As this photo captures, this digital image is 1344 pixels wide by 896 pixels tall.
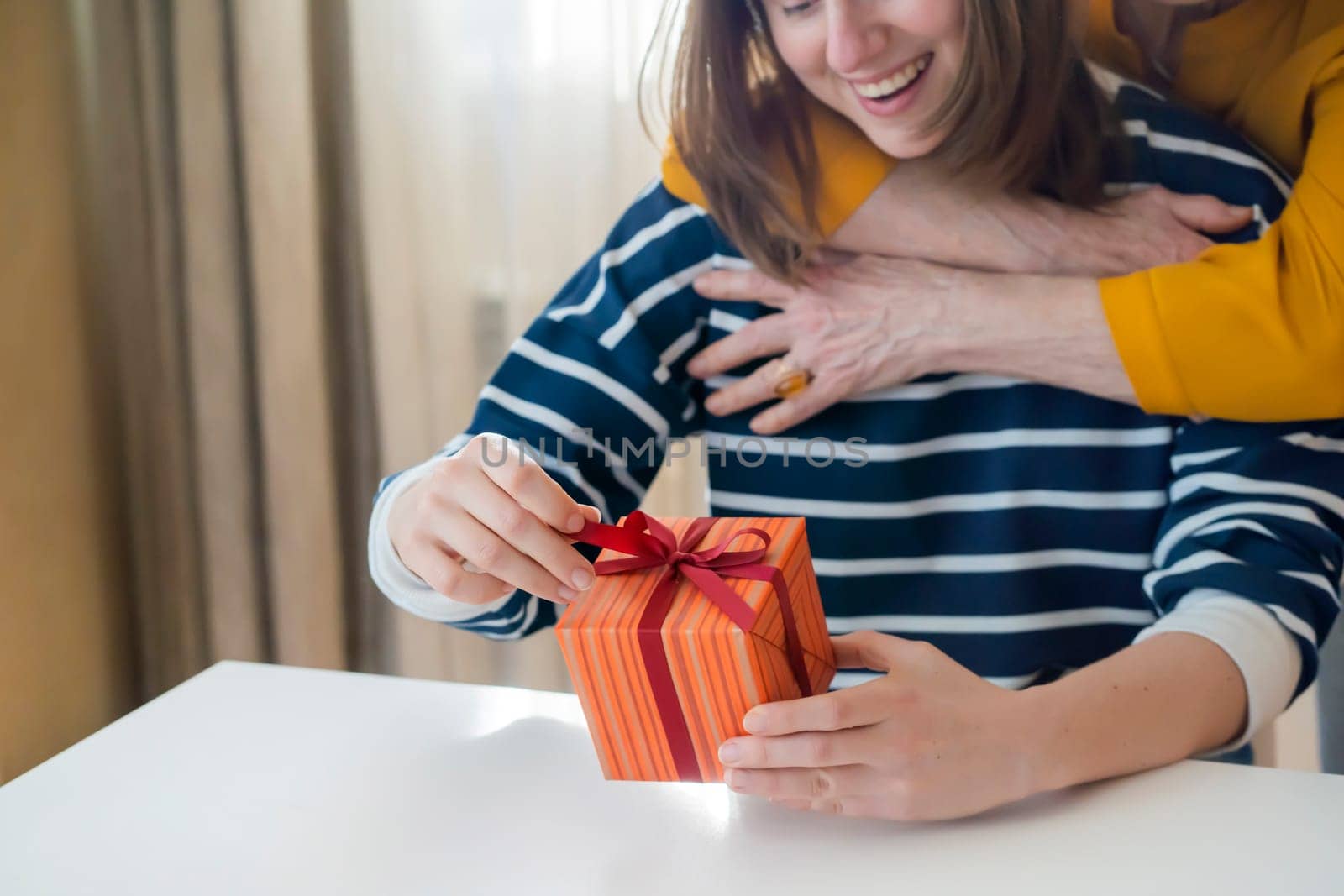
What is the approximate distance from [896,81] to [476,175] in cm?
62

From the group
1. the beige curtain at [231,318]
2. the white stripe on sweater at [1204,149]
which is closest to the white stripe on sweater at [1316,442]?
the white stripe on sweater at [1204,149]

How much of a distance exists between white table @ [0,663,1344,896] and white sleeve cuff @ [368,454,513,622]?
0.13m

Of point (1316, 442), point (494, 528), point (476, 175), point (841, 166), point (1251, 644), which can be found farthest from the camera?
point (476, 175)

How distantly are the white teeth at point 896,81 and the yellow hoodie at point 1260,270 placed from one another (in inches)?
6.2

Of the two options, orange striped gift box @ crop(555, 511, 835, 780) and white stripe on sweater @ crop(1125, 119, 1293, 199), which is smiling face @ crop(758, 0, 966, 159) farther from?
orange striped gift box @ crop(555, 511, 835, 780)

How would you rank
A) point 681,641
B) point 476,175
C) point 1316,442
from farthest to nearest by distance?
point 476,175, point 1316,442, point 681,641

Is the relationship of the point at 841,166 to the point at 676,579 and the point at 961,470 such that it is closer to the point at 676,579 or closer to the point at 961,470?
the point at 961,470

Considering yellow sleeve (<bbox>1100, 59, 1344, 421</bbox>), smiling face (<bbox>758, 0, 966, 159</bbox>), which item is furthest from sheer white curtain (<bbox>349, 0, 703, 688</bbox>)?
yellow sleeve (<bbox>1100, 59, 1344, 421</bbox>)

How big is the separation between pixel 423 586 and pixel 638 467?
1.03 feet

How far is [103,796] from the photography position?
772 millimetres

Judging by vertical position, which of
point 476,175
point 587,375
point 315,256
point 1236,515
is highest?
point 476,175

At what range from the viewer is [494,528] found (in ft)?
2.59

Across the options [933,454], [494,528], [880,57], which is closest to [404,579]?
[494,528]

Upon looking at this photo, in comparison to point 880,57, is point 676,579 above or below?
below
